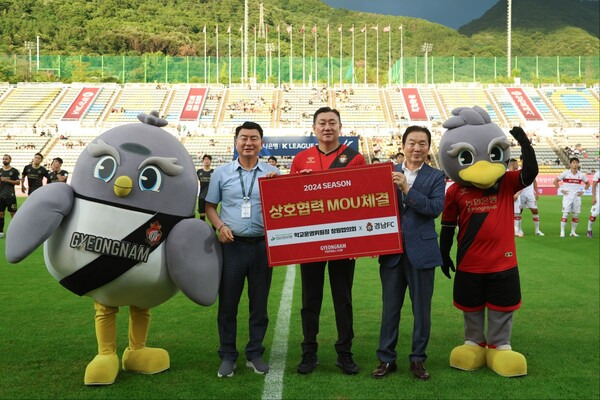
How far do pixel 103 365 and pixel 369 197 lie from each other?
2339 mm

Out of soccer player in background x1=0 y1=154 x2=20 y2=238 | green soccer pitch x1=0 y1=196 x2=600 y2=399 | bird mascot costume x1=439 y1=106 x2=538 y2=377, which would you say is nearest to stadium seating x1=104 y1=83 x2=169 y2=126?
soccer player in background x1=0 y1=154 x2=20 y2=238

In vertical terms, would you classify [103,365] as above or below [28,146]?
below

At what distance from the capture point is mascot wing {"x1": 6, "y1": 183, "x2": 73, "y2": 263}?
4492 millimetres

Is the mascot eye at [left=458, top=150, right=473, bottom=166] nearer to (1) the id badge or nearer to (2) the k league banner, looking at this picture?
(1) the id badge

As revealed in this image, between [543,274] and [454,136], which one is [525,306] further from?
[454,136]

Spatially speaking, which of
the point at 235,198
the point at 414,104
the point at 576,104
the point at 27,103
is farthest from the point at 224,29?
the point at 235,198

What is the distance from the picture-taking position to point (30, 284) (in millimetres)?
9375

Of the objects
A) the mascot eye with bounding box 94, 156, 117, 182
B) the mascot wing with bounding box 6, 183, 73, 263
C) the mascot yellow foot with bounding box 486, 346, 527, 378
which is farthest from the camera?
the mascot yellow foot with bounding box 486, 346, 527, 378

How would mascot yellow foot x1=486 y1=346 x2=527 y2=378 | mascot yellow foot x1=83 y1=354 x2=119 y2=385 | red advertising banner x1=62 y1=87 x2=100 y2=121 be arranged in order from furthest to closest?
red advertising banner x1=62 y1=87 x2=100 y2=121 → mascot yellow foot x1=486 y1=346 x2=527 y2=378 → mascot yellow foot x1=83 y1=354 x2=119 y2=385

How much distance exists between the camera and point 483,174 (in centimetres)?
507

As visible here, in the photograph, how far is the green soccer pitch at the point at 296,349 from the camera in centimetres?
476

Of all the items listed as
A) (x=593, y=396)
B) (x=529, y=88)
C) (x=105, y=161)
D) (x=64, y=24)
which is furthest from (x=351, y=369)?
(x=64, y=24)

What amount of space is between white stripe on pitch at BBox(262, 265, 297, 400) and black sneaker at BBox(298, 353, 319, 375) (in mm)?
164

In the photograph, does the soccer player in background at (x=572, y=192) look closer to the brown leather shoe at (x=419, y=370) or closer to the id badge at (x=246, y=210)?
the brown leather shoe at (x=419, y=370)
